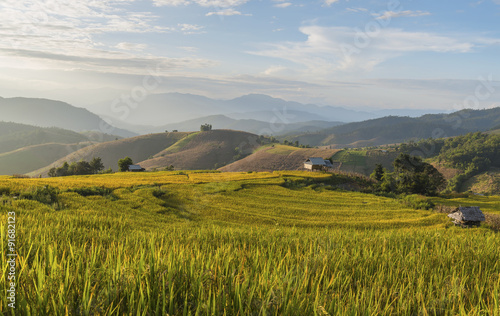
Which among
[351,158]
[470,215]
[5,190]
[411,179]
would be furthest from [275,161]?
[5,190]

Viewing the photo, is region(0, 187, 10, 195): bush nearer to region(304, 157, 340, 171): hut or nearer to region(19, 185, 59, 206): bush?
region(19, 185, 59, 206): bush

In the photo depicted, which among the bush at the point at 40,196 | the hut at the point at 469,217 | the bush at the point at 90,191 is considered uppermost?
the bush at the point at 40,196

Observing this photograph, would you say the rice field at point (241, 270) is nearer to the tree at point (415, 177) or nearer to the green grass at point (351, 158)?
the tree at point (415, 177)

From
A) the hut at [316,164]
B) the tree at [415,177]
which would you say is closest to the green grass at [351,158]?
the hut at [316,164]

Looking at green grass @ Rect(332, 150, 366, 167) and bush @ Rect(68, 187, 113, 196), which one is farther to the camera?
green grass @ Rect(332, 150, 366, 167)

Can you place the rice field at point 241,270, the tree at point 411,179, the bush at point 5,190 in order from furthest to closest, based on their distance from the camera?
the tree at point 411,179 → the bush at point 5,190 → the rice field at point 241,270

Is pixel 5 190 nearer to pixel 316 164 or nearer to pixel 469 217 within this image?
pixel 469 217

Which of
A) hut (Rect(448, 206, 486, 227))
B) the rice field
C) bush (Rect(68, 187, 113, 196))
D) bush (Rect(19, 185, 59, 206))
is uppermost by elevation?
the rice field

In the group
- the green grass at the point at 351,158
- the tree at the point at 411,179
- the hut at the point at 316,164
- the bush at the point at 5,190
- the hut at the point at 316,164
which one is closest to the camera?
the bush at the point at 5,190

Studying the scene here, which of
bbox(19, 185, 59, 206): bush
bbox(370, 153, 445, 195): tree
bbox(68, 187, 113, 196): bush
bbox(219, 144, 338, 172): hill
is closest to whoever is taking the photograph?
bbox(19, 185, 59, 206): bush

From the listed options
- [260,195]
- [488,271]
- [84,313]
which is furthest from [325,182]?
[84,313]

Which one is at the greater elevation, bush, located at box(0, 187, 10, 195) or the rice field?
the rice field

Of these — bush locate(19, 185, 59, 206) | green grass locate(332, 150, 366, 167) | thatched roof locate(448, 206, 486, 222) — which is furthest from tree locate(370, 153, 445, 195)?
green grass locate(332, 150, 366, 167)

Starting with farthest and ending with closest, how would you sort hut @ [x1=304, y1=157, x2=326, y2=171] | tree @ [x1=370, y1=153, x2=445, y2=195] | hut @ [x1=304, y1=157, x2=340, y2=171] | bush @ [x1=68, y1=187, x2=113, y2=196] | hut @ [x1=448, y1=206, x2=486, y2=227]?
hut @ [x1=304, y1=157, x2=340, y2=171]
hut @ [x1=304, y1=157, x2=326, y2=171]
tree @ [x1=370, y1=153, x2=445, y2=195]
bush @ [x1=68, y1=187, x2=113, y2=196]
hut @ [x1=448, y1=206, x2=486, y2=227]
